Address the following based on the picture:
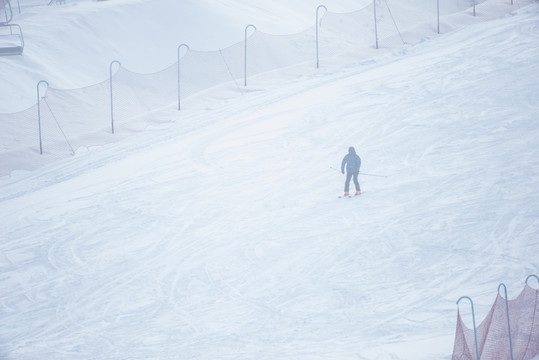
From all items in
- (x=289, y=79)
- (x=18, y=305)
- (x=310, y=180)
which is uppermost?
(x=289, y=79)

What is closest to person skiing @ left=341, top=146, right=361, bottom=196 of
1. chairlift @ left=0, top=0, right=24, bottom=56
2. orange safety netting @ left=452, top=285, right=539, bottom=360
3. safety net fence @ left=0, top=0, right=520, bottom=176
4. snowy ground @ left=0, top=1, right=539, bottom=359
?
snowy ground @ left=0, top=1, right=539, bottom=359

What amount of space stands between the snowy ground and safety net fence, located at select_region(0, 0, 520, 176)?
73 cm

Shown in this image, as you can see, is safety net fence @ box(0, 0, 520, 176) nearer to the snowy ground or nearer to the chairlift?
the snowy ground

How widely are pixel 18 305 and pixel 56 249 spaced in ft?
6.98

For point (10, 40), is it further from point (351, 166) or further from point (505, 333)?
point (505, 333)

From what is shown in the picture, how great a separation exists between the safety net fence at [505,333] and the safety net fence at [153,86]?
1298 cm

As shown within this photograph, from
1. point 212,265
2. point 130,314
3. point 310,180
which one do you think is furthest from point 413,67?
point 130,314

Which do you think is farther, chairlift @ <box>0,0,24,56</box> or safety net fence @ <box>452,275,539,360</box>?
chairlift @ <box>0,0,24,56</box>

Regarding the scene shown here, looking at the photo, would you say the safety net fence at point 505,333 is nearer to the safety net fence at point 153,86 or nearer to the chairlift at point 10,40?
the safety net fence at point 153,86

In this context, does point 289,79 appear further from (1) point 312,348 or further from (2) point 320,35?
(1) point 312,348

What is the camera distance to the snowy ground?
→ 35.6ft

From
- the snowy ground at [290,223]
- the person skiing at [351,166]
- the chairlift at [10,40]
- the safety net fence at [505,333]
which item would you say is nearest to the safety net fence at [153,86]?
the snowy ground at [290,223]

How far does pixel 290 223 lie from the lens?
14188 mm

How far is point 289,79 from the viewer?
2317 centimetres
